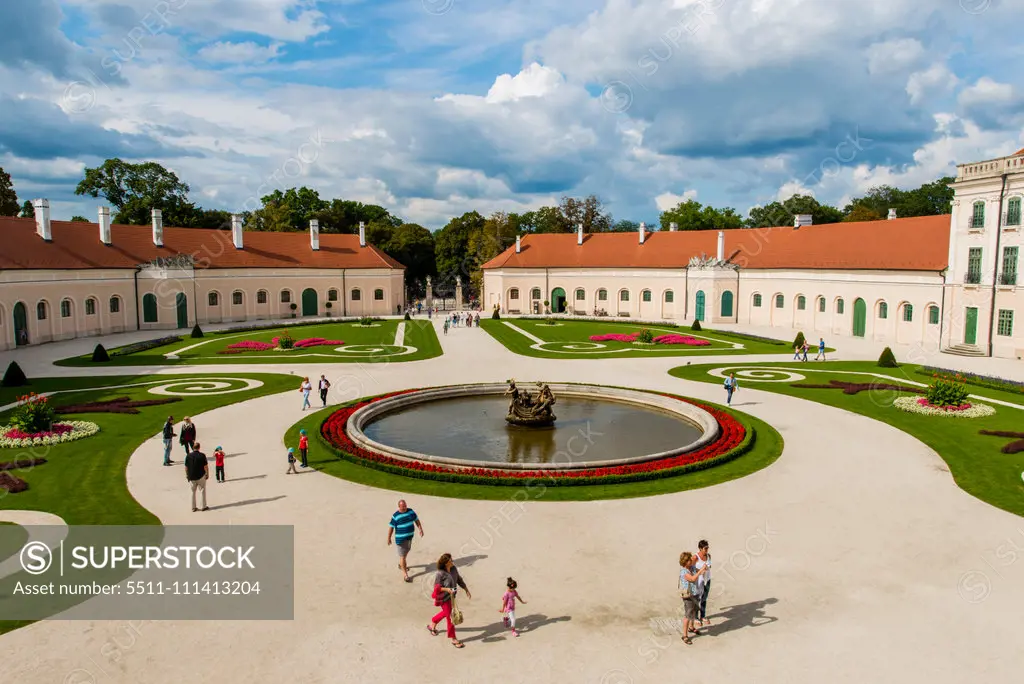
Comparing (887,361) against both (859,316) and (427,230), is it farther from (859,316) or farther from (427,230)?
(427,230)

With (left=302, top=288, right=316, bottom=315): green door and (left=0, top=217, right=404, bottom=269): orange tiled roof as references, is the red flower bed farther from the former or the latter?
(left=302, top=288, right=316, bottom=315): green door

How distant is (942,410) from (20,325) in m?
54.6

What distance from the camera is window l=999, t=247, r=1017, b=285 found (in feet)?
136

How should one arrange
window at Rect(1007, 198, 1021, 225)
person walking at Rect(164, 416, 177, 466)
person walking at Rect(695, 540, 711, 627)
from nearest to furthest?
1. person walking at Rect(695, 540, 711, 627)
2. person walking at Rect(164, 416, 177, 466)
3. window at Rect(1007, 198, 1021, 225)

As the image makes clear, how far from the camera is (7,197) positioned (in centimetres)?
7188

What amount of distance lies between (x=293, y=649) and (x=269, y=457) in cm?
1125

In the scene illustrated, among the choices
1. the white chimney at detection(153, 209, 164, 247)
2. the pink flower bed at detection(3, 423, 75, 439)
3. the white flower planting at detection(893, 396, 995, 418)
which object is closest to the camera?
the pink flower bed at detection(3, 423, 75, 439)

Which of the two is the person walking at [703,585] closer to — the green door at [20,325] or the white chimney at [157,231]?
the green door at [20,325]

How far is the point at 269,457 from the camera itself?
21562 mm

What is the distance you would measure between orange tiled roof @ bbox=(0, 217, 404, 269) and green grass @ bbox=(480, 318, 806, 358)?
19794 mm

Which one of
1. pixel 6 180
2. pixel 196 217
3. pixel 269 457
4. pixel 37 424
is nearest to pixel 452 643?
pixel 269 457

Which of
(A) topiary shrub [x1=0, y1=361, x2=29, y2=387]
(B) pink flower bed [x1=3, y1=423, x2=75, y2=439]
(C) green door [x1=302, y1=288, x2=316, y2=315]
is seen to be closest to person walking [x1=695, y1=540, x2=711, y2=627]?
(B) pink flower bed [x1=3, y1=423, x2=75, y2=439]

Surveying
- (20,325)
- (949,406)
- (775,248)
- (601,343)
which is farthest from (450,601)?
(775,248)

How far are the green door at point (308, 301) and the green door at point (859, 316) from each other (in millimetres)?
50930
